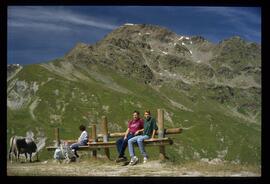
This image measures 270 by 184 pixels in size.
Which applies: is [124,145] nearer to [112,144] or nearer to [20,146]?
[112,144]

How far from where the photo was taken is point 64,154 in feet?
52.4

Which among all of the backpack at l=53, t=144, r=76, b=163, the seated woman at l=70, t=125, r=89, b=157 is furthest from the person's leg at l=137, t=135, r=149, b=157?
the backpack at l=53, t=144, r=76, b=163

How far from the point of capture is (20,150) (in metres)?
16.2

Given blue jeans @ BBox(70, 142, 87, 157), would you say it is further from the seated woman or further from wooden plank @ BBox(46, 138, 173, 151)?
wooden plank @ BBox(46, 138, 173, 151)

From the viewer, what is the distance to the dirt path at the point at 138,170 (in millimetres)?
13117

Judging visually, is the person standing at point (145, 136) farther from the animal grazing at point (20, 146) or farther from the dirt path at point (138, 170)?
the animal grazing at point (20, 146)

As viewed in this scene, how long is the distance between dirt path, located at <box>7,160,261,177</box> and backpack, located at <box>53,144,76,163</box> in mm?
758

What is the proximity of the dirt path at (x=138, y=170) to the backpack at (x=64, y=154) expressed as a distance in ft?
2.49

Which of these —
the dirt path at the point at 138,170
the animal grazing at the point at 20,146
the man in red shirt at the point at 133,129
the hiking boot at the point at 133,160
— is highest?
the man in red shirt at the point at 133,129

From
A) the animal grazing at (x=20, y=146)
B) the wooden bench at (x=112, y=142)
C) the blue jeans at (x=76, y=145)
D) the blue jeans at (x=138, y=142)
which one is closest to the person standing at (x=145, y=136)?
the blue jeans at (x=138, y=142)
